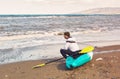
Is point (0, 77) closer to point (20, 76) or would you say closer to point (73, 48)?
point (20, 76)

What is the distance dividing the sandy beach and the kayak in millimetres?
145

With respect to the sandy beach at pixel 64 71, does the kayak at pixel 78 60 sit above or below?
above

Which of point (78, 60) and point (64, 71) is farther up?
point (78, 60)

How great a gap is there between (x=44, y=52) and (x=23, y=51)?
1.07 metres

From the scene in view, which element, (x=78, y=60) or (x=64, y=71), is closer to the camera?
(x=64, y=71)

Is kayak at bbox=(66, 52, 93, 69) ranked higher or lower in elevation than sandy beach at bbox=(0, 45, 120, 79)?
higher

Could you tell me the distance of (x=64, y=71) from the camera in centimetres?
1004

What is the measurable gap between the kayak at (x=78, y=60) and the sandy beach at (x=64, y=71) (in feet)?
0.48

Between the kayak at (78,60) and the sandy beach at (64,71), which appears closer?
the sandy beach at (64,71)

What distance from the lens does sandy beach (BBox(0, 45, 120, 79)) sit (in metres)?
9.30

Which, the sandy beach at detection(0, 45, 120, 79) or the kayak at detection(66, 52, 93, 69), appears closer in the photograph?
the sandy beach at detection(0, 45, 120, 79)

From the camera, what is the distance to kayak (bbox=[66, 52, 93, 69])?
400 inches

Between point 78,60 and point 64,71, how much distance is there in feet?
2.17

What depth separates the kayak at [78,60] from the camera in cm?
1016
